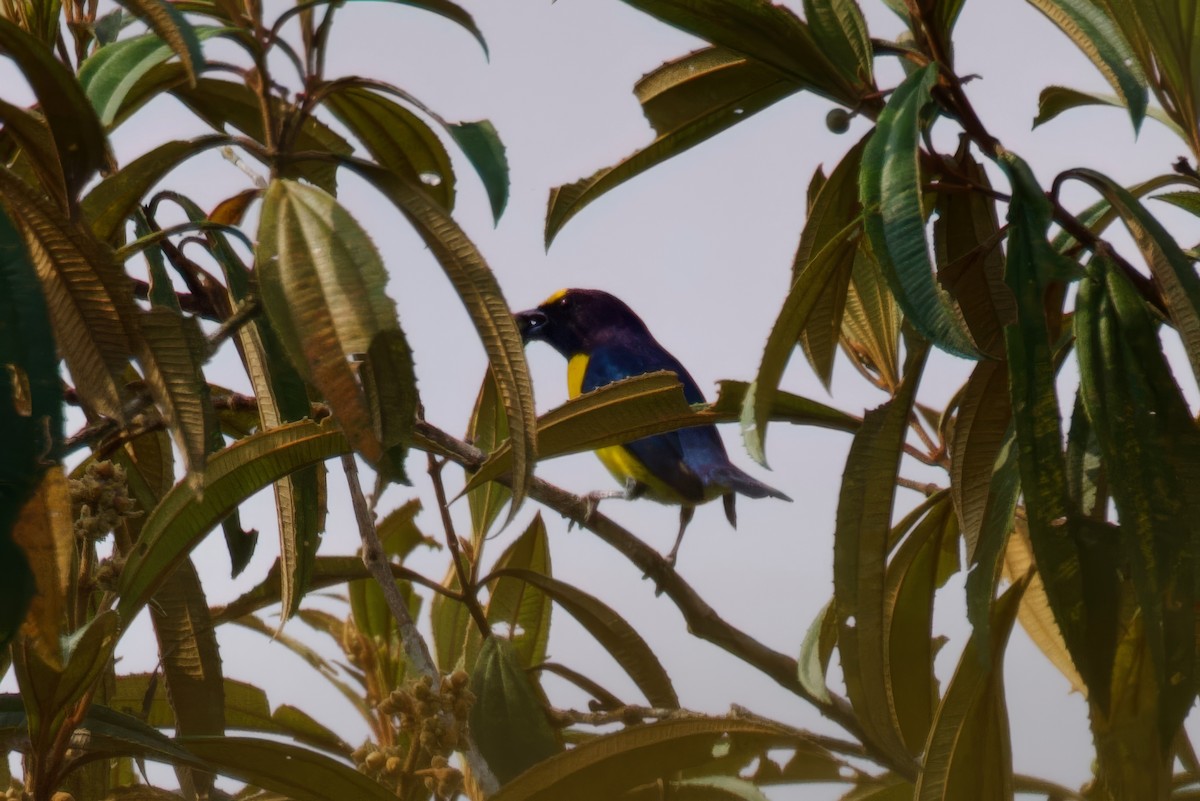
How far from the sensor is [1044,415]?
1.28 metres

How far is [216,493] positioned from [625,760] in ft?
2.03

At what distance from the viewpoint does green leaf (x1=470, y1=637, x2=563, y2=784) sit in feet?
6.12

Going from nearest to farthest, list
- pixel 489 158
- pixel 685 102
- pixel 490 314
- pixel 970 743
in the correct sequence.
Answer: pixel 490 314, pixel 489 158, pixel 970 743, pixel 685 102

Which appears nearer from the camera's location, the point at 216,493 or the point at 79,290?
the point at 79,290

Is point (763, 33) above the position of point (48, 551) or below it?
above

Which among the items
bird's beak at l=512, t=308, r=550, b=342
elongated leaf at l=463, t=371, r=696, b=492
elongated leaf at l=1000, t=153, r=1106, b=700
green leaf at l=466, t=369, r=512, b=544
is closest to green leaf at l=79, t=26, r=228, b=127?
elongated leaf at l=463, t=371, r=696, b=492

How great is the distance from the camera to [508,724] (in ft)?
6.16

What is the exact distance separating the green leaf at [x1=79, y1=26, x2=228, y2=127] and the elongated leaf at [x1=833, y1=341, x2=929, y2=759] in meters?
0.88

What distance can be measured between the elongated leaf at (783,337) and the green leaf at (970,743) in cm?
45

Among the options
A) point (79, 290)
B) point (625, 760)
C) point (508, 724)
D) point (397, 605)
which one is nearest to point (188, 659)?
point (397, 605)

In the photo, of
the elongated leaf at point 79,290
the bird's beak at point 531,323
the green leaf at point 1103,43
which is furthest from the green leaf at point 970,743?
the bird's beak at point 531,323

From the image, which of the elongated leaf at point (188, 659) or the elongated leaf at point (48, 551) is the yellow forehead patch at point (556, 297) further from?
the elongated leaf at point (48, 551)

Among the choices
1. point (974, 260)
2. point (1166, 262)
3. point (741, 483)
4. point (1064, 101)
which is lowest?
point (1166, 262)

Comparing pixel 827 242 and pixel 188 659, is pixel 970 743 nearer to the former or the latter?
pixel 827 242
